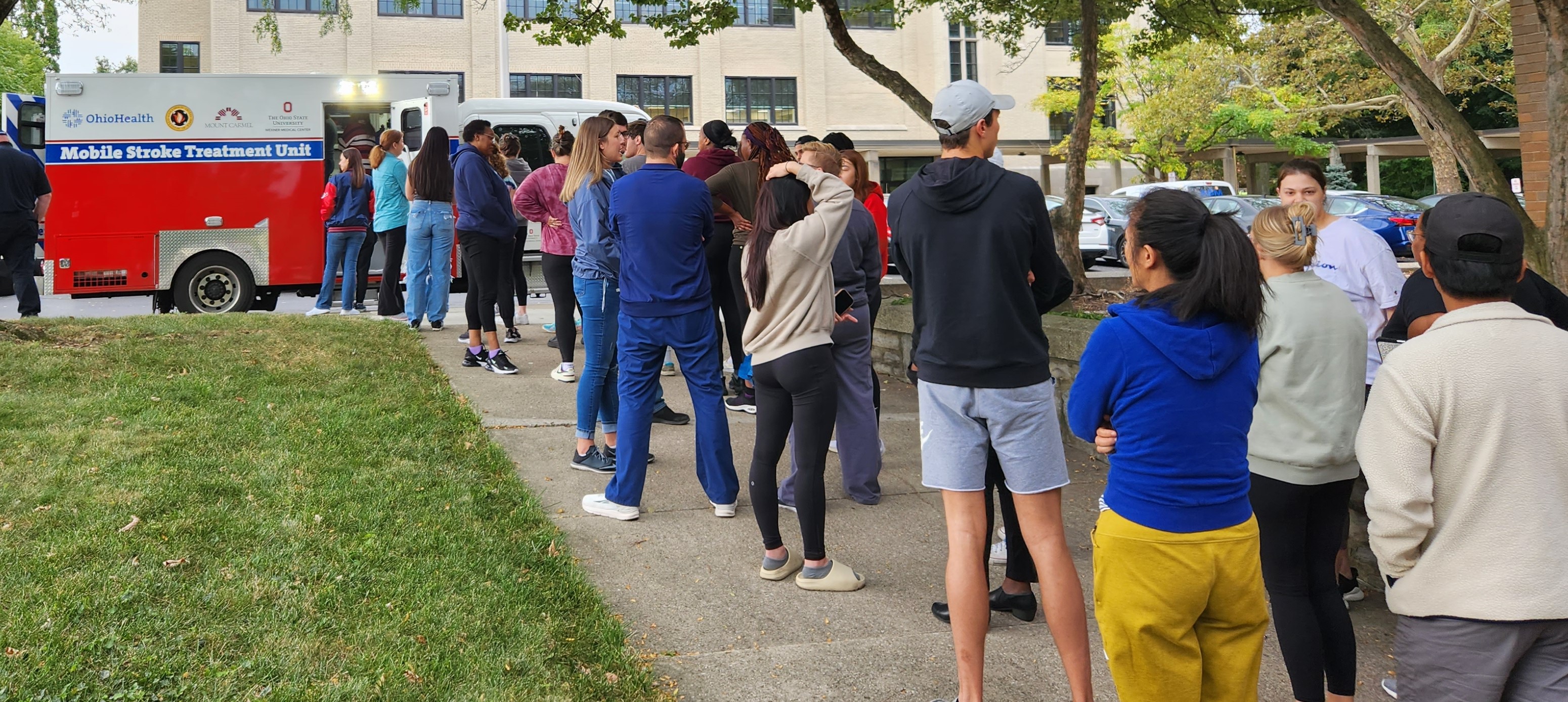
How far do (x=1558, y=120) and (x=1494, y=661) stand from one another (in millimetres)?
5851

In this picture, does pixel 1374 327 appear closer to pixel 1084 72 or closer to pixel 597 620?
pixel 597 620

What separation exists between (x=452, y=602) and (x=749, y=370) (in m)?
2.49

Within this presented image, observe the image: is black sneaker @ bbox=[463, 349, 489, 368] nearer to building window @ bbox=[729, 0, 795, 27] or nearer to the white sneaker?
the white sneaker

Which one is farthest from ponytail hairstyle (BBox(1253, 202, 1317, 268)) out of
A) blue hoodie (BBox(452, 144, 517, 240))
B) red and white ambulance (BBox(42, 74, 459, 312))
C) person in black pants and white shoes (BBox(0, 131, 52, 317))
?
red and white ambulance (BBox(42, 74, 459, 312))

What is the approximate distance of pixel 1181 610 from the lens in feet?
9.48

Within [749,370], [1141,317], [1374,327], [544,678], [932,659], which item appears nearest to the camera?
[1141,317]

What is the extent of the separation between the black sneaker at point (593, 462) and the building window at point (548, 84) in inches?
1313

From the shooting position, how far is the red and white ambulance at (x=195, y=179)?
12953 mm

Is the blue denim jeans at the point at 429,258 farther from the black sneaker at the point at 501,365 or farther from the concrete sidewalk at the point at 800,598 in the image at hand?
the concrete sidewalk at the point at 800,598

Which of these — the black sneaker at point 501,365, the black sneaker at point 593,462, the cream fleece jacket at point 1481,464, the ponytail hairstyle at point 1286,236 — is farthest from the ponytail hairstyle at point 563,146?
the cream fleece jacket at point 1481,464

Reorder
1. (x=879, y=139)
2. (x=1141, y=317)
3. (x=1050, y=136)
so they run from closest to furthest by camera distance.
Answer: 1. (x=1141, y=317)
2. (x=879, y=139)
3. (x=1050, y=136)

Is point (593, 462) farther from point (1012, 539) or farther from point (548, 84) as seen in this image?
point (548, 84)

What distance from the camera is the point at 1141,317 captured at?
294 cm

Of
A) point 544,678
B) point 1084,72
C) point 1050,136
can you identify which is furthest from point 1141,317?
A: point 1050,136
